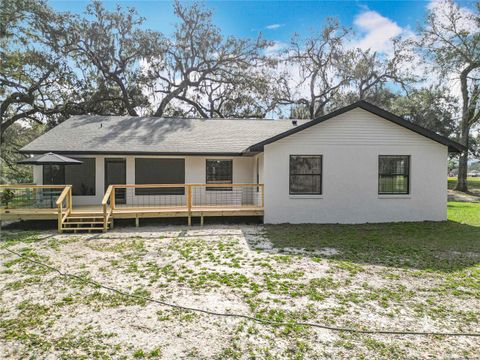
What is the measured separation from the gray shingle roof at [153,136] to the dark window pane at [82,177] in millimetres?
805

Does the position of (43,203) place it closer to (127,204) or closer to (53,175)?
(53,175)

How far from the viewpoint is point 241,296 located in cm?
418

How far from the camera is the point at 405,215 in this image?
9.91 metres

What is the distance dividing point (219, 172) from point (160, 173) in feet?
7.89

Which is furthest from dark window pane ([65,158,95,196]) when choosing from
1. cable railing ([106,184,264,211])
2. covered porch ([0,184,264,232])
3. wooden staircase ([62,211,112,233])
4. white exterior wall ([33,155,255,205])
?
wooden staircase ([62,211,112,233])

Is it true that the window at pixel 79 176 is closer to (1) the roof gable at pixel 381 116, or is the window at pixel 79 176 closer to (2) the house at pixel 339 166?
(2) the house at pixel 339 166

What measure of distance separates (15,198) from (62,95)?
14186 millimetres

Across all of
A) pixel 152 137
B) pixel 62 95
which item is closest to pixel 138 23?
pixel 62 95

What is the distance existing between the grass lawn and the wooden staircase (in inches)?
48.2

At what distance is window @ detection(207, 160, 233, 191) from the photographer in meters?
11.8

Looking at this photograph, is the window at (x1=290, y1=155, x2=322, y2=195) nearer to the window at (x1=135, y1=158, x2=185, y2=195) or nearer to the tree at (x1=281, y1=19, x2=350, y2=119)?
the window at (x1=135, y1=158, x2=185, y2=195)

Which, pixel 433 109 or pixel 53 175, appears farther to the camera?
pixel 433 109

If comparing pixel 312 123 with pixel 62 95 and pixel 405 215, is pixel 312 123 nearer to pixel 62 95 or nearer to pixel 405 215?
pixel 405 215

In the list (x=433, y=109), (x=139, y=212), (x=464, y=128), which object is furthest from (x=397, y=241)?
(x=433, y=109)
